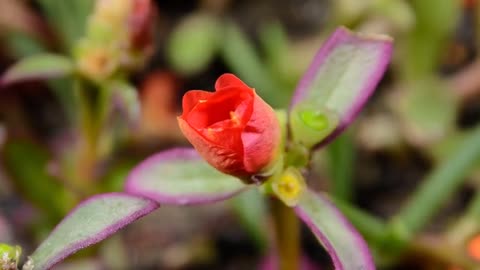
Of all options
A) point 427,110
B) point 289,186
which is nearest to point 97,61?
point 289,186

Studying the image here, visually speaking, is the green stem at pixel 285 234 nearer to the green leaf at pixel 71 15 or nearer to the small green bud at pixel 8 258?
the small green bud at pixel 8 258

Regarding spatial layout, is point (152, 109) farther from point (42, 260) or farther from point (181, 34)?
point (42, 260)

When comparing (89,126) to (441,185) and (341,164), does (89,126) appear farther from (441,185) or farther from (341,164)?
(441,185)

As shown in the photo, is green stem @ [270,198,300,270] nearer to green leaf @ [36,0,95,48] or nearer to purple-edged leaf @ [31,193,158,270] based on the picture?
purple-edged leaf @ [31,193,158,270]

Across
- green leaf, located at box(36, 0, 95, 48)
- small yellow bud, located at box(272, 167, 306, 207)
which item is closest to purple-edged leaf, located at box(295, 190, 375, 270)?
small yellow bud, located at box(272, 167, 306, 207)

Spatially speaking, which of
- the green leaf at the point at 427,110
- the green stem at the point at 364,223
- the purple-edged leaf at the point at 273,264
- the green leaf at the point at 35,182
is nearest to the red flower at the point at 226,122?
the green stem at the point at 364,223

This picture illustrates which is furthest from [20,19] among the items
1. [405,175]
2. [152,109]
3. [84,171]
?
[405,175]
